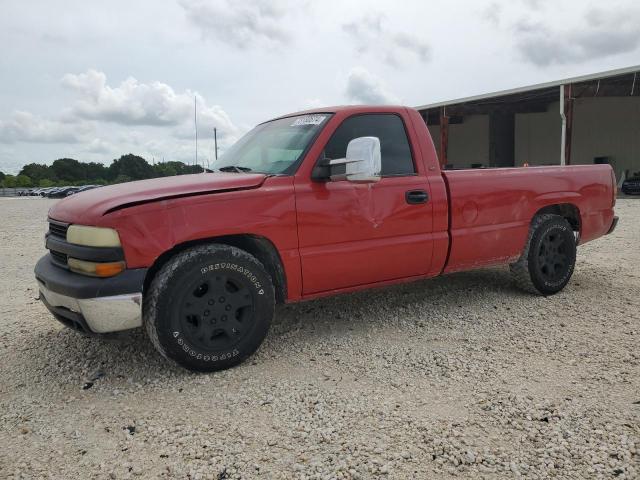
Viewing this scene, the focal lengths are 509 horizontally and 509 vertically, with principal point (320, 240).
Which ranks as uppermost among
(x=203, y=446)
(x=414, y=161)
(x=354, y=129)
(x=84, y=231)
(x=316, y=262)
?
(x=354, y=129)

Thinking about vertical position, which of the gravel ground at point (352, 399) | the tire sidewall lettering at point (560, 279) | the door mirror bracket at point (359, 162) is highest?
the door mirror bracket at point (359, 162)

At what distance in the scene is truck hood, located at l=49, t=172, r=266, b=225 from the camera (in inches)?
119

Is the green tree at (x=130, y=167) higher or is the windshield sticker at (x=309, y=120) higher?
the green tree at (x=130, y=167)

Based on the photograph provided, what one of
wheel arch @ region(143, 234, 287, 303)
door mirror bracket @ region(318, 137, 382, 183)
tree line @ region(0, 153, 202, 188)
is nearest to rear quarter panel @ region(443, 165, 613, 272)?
door mirror bracket @ region(318, 137, 382, 183)

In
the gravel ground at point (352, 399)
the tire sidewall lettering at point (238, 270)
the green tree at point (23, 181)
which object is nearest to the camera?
the gravel ground at point (352, 399)

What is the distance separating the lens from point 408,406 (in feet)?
9.22

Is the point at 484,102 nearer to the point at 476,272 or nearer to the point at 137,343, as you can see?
the point at 476,272

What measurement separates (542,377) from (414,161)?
1.85 m

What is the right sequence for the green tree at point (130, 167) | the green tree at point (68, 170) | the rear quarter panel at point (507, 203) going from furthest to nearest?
the green tree at point (68, 170) → the green tree at point (130, 167) → the rear quarter panel at point (507, 203)

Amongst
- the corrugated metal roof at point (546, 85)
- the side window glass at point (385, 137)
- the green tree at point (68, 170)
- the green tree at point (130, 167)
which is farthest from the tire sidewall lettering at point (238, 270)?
the green tree at point (68, 170)

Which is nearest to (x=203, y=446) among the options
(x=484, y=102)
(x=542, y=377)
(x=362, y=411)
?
(x=362, y=411)

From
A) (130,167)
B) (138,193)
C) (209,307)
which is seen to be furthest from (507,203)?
(130,167)

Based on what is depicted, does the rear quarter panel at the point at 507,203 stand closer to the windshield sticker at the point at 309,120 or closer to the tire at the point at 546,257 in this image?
the tire at the point at 546,257

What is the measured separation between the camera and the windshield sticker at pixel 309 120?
12.6ft
